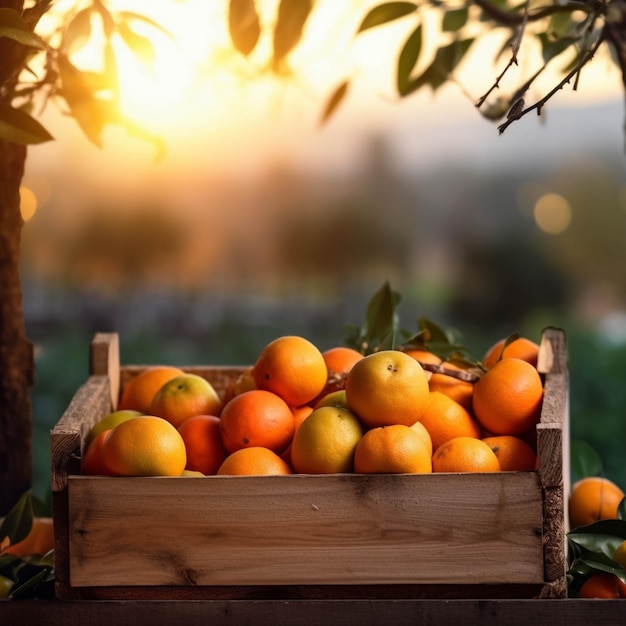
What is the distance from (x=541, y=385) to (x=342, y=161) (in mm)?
3933

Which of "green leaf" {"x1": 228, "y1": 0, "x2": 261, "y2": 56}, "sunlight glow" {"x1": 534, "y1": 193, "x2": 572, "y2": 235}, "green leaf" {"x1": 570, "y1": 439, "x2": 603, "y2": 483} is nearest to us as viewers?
"green leaf" {"x1": 228, "y1": 0, "x2": 261, "y2": 56}

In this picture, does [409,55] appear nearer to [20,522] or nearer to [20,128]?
[20,128]

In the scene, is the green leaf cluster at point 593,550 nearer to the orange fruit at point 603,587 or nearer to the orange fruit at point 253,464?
the orange fruit at point 603,587

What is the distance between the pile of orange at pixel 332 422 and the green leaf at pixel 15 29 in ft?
1.30

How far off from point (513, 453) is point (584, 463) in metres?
0.50

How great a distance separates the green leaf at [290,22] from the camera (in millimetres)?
1074

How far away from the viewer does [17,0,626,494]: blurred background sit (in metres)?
4.21

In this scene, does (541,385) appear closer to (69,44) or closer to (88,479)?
(88,479)

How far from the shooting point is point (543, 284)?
5492mm

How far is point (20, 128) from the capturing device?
95 centimetres

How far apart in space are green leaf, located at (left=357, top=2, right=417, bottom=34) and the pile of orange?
1.53ft

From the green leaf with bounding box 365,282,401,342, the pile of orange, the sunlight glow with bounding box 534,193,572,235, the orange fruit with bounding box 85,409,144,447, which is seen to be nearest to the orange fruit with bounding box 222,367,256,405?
the pile of orange

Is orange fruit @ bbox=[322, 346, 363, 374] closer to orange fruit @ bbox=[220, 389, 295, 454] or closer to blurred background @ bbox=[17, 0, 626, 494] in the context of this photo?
orange fruit @ bbox=[220, 389, 295, 454]

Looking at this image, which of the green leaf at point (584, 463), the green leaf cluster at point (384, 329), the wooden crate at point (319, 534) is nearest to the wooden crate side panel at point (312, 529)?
the wooden crate at point (319, 534)
